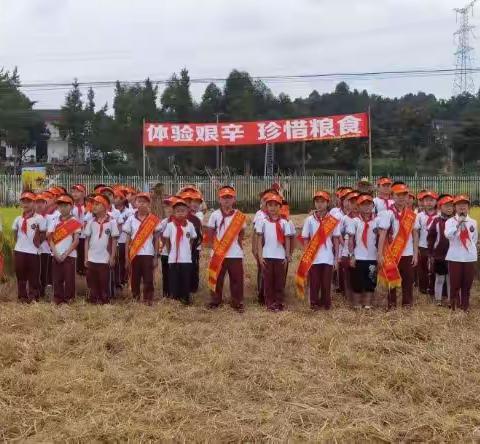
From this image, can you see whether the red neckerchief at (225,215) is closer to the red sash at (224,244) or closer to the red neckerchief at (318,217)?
the red sash at (224,244)

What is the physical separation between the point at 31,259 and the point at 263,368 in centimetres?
368

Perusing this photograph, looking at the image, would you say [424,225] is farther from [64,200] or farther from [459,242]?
[64,200]

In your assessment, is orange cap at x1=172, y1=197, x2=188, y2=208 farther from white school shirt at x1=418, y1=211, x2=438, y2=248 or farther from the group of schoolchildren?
white school shirt at x1=418, y1=211, x2=438, y2=248

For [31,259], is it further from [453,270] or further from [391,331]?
[453,270]

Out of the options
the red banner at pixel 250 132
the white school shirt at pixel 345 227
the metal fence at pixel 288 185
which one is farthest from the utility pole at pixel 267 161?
the white school shirt at pixel 345 227

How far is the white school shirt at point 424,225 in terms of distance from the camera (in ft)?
26.0

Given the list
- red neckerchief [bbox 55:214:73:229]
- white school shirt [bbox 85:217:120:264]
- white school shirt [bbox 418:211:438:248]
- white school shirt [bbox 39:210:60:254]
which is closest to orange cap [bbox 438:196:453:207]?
white school shirt [bbox 418:211:438:248]

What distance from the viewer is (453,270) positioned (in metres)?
6.98

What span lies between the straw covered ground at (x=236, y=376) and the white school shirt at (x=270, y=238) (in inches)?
33.5

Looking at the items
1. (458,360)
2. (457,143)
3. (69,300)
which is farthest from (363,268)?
(457,143)

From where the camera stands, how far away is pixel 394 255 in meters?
7.00

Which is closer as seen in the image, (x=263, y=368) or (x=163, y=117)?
(x=263, y=368)

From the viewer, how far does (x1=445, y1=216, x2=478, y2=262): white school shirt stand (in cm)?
689

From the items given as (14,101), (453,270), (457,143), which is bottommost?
(453,270)
